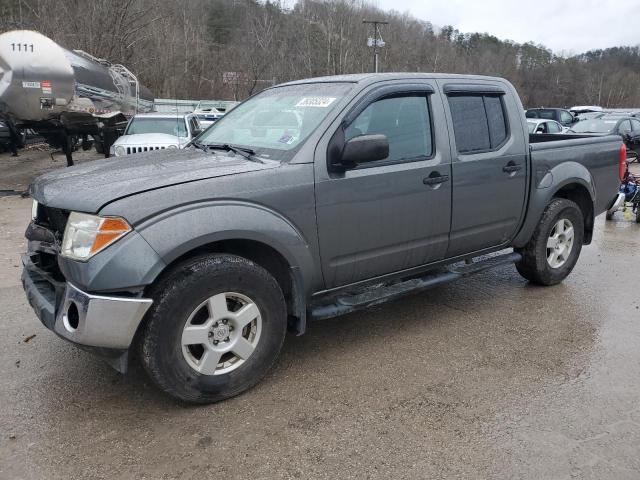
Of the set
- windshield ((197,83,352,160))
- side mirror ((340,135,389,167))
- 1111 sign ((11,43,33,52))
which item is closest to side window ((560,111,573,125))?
1111 sign ((11,43,33,52))

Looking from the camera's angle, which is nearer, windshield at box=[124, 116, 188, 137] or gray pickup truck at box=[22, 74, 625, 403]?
gray pickup truck at box=[22, 74, 625, 403]

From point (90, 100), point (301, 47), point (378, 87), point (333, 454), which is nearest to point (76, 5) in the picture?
point (90, 100)

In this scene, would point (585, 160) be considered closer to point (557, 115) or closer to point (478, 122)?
point (478, 122)

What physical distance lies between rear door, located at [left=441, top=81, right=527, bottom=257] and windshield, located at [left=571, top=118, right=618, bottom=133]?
12667 millimetres

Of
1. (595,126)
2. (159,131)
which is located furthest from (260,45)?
A: (159,131)

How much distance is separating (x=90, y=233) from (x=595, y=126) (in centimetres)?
1636

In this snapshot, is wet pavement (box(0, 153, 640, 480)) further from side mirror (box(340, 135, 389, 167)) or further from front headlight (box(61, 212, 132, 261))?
side mirror (box(340, 135, 389, 167))

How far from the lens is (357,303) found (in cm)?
349

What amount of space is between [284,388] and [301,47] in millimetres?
60036

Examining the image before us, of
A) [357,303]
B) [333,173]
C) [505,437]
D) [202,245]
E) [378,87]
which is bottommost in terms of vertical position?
[505,437]

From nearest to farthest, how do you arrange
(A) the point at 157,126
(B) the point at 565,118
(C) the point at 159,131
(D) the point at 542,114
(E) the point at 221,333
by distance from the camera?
(E) the point at 221,333 → (C) the point at 159,131 → (A) the point at 157,126 → (B) the point at 565,118 → (D) the point at 542,114

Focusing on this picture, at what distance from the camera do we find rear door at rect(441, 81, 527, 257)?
3.99 metres

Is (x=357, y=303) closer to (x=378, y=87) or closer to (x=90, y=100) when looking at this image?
(x=378, y=87)

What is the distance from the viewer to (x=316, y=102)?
3598 millimetres
